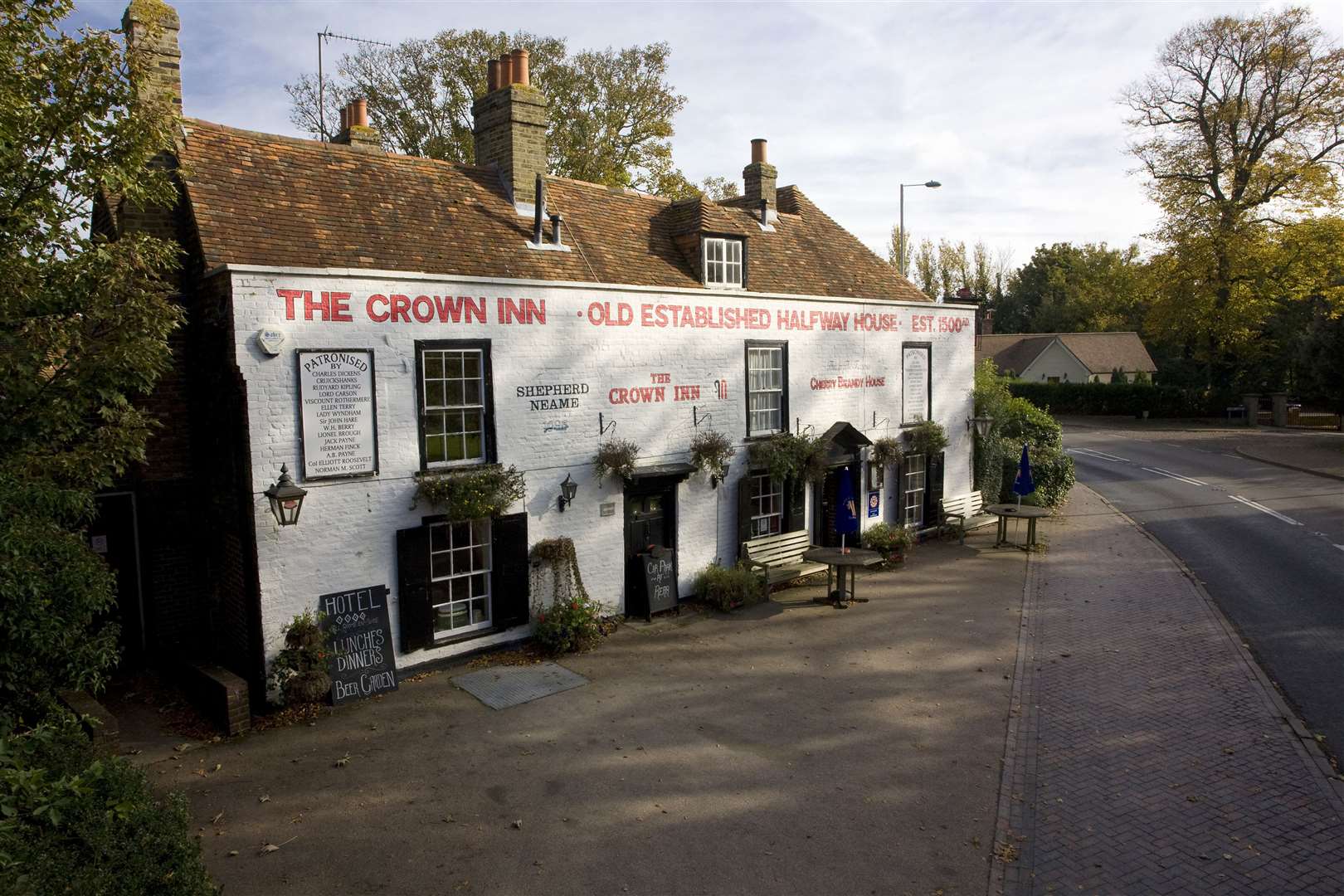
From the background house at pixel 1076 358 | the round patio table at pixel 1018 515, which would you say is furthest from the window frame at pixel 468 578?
the background house at pixel 1076 358

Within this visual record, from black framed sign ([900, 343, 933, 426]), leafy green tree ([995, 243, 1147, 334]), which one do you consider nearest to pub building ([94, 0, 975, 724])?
black framed sign ([900, 343, 933, 426])

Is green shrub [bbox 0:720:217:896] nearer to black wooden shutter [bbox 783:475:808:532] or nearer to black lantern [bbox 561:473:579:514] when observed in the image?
black lantern [bbox 561:473:579:514]

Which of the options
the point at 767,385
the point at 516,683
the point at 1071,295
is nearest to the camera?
the point at 516,683

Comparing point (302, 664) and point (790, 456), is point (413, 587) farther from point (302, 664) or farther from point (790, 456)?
point (790, 456)

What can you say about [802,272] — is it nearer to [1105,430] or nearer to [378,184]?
[378,184]

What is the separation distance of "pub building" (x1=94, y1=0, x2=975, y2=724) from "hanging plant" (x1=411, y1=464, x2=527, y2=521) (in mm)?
186

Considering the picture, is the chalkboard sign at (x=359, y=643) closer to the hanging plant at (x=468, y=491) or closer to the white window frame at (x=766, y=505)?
the hanging plant at (x=468, y=491)

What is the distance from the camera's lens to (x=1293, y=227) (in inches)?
1613

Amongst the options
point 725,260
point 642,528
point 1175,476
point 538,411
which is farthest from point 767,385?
point 1175,476

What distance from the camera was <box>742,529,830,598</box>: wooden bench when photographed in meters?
15.6

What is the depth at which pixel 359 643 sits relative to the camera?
36.0ft

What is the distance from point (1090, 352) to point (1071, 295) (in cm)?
1419

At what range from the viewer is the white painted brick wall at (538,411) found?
1038 centimetres

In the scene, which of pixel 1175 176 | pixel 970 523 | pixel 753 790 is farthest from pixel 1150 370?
pixel 753 790
